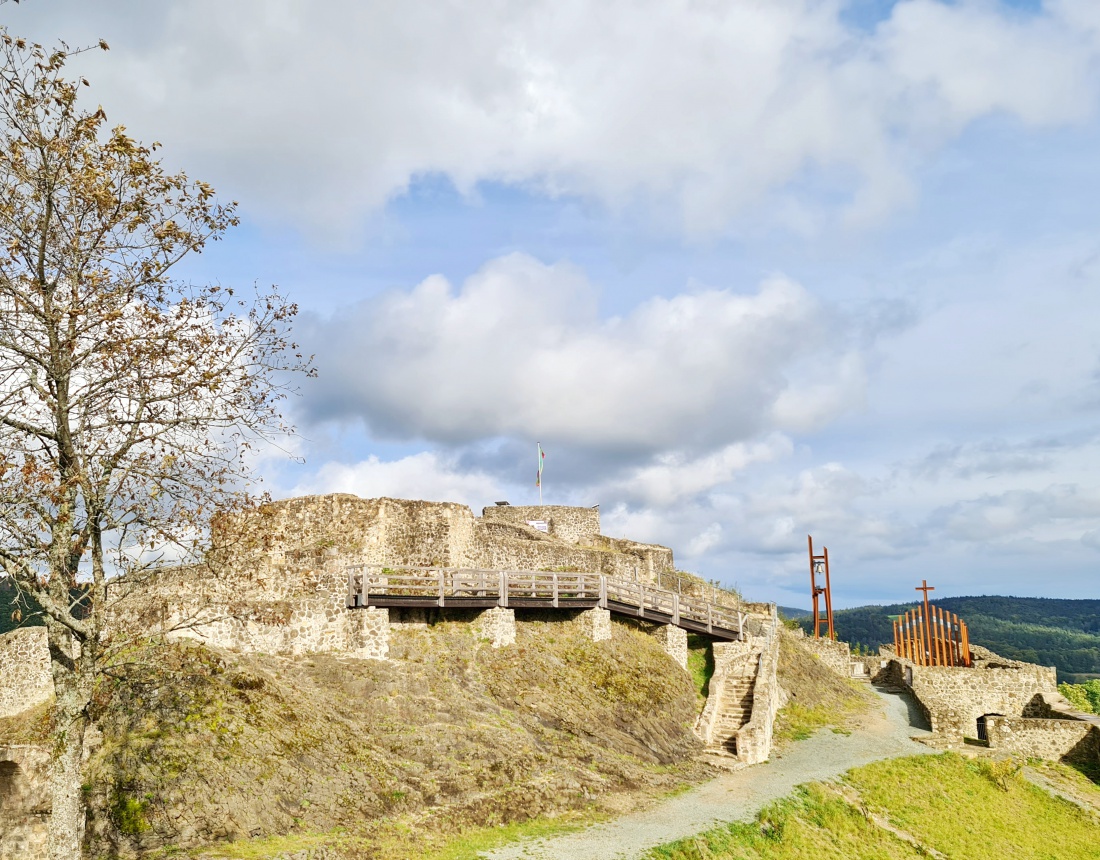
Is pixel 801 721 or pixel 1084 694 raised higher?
pixel 801 721

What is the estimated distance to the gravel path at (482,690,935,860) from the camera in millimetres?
16469

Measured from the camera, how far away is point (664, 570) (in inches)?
1848

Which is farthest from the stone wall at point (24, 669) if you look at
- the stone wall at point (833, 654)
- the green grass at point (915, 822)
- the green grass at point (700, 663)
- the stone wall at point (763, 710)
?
the stone wall at point (833, 654)

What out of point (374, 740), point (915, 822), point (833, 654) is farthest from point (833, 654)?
point (374, 740)

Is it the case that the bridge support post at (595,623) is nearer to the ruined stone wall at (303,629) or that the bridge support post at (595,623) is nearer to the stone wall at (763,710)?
the stone wall at (763,710)

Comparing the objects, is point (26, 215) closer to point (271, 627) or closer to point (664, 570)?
point (271, 627)

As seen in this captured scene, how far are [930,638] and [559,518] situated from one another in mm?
29014

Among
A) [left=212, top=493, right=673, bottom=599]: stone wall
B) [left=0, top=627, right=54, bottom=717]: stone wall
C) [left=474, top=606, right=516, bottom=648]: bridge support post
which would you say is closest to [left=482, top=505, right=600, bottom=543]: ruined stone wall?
[left=212, top=493, right=673, bottom=599]: stone wall

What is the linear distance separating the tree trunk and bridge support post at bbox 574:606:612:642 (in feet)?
63.2

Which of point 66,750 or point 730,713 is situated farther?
point 730,713

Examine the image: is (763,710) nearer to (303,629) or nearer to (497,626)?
(497,626)

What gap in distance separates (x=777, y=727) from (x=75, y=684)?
25.8m

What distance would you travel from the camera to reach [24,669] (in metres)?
20.3

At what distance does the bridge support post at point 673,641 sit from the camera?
31031 mm
